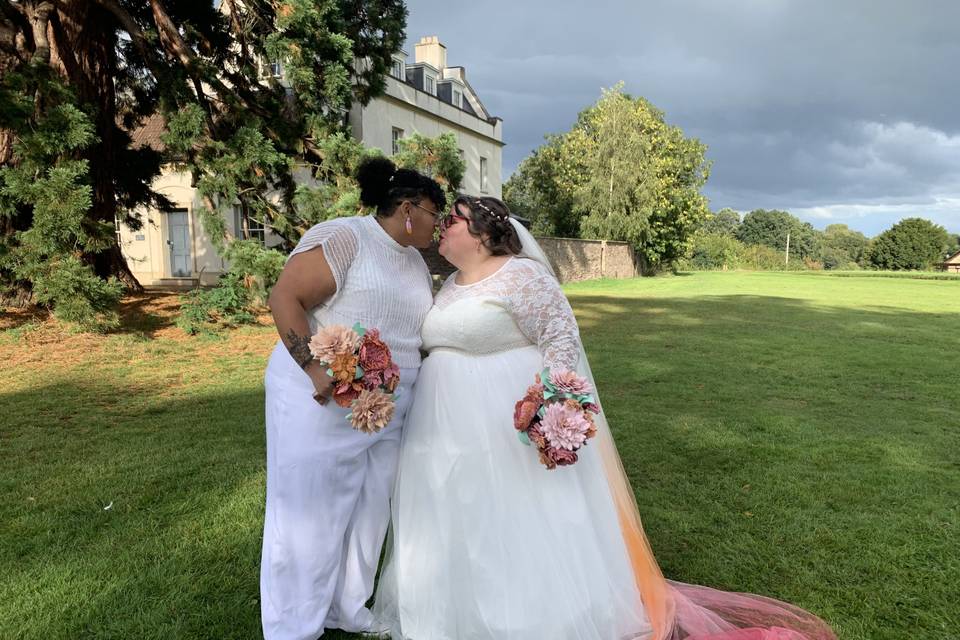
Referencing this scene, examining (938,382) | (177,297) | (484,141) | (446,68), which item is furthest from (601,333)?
(446,68)

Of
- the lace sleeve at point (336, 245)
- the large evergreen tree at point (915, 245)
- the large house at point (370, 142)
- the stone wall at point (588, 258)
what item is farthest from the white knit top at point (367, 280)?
the large evergreen tree at point (915, 245)

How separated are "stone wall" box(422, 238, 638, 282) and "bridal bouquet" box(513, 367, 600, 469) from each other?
957 inches

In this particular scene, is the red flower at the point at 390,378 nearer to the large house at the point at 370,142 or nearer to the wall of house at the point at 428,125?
the large house at the point at 370,142

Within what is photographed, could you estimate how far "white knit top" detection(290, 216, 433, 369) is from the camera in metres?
2.53

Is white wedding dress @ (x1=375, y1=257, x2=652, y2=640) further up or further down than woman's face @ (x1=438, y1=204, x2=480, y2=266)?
further down

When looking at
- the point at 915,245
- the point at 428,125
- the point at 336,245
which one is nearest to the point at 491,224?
the point at 336,245

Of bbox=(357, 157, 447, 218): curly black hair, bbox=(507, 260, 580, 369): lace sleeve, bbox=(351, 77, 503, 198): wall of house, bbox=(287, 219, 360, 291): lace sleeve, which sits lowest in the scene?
bbox=(507, 260, 580, 369): lace sleeve

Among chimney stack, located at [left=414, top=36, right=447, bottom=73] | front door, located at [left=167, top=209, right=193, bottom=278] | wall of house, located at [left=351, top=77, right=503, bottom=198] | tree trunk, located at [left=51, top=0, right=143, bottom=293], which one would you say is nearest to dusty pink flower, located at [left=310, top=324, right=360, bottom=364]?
tree trunk, located at [left=51, top=0, right=143, bottom=293]

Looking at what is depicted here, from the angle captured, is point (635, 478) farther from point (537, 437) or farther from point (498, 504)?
point (537, 437)

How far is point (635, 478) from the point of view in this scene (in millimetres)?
4766

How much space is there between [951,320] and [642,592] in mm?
16515

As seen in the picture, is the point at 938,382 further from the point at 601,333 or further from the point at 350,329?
the point at 350,329

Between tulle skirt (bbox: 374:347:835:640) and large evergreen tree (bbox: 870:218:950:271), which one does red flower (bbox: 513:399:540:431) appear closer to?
tulle skirt (bbox: 374:347:835:640)

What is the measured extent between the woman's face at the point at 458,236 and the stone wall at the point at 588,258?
78.5ft
